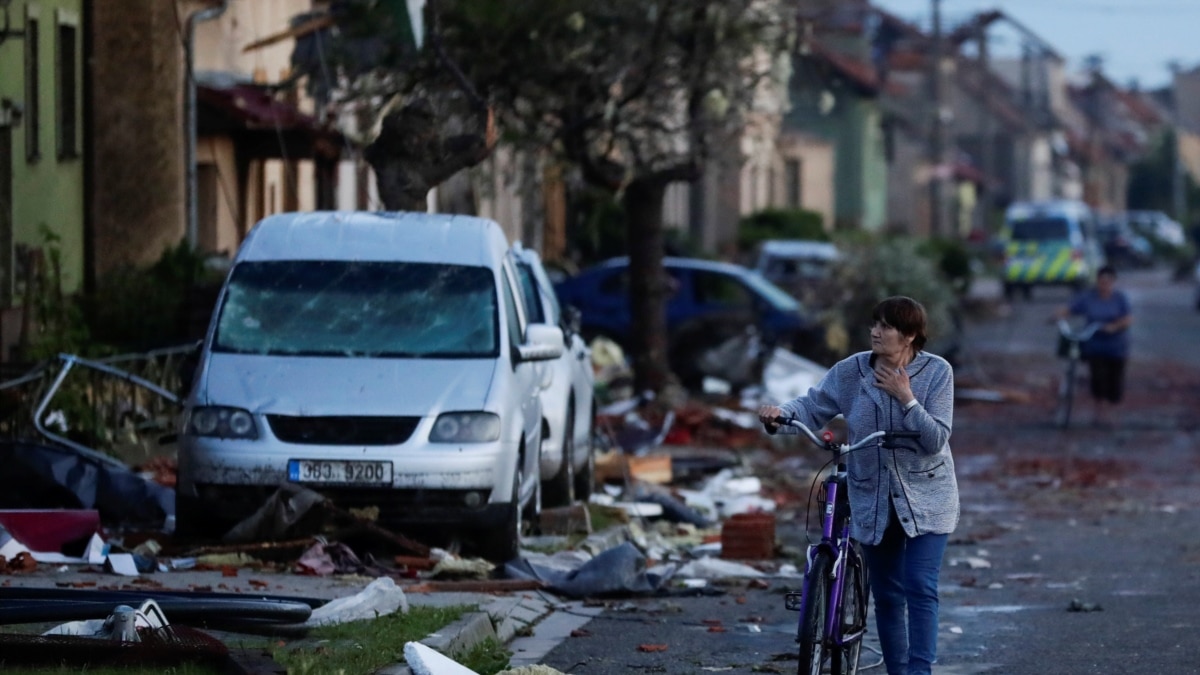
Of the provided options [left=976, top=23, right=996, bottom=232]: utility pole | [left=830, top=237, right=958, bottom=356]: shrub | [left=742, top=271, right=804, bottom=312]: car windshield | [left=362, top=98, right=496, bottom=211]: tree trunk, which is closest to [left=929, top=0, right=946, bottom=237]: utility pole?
[left=830, top=237, right=958, bottom=356]: shrub

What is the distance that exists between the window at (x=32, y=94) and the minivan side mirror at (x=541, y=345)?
6739mm

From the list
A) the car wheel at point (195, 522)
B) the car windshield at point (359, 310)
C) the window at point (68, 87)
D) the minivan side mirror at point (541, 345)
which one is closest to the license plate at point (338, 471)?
the car wheel at point (195, 522)

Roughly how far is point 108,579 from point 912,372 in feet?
14.4

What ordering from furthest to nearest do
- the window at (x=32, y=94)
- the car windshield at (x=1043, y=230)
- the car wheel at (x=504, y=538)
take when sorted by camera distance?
the car windshield at (x=1043, y=230)
the window at (x=32, y=94)
the car wheel at (x=504, y=538)

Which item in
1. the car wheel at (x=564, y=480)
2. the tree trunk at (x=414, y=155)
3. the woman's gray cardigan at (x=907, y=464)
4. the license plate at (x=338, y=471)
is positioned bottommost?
the car wheel at (x=564, y=480)

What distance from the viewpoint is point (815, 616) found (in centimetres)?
709

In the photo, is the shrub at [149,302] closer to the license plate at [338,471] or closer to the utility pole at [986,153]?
the license plate at [338,471]

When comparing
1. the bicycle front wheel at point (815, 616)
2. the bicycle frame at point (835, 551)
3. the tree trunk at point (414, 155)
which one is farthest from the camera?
the tree trunk at point (414, 155)

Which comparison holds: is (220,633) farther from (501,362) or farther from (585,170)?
(585,170)

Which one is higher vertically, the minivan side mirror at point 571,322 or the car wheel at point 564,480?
the minivan side mirror at point 571,322

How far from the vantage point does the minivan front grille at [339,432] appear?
1103cm

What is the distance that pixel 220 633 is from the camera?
8.30 metres

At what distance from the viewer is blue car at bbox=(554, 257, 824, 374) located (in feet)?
83.9

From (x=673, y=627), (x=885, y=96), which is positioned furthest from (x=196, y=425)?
(x=885, y=96)
